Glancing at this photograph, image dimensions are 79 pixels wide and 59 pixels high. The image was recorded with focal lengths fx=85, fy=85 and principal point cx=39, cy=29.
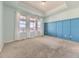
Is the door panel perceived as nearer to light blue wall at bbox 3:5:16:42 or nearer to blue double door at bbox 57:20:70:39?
blue double door at bbox 57:20:70:39

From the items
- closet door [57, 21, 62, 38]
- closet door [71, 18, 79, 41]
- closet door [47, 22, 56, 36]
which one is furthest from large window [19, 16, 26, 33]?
closet door [71, 18, 79, 41]

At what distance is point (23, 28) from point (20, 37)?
3.13ft

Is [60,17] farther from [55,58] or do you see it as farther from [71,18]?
[55,58]

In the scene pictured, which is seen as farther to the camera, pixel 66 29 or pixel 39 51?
pixel 66 29

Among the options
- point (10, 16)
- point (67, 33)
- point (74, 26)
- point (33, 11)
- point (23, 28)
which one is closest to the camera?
point (10, 16)

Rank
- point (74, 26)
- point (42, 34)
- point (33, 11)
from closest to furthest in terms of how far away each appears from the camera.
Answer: point (74, 26) < point (33, 11) < point (42, 34)

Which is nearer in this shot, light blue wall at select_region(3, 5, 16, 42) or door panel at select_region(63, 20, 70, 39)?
light blue wall at select_region(3, 5, 16, 42)

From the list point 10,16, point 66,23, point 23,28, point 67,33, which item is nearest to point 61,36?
point 67,33

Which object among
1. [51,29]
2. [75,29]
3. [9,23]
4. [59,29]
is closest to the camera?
[9,23]

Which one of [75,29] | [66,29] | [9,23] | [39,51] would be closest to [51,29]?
[66,29]

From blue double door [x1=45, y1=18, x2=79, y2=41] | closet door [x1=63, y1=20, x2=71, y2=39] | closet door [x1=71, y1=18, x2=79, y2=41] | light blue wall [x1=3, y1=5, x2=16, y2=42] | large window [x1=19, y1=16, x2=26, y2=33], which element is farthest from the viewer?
large window [x1=19, y1=16, x2=26, y2=33]

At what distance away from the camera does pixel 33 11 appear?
867 centimetres

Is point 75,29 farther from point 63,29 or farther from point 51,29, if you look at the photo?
point 51,29

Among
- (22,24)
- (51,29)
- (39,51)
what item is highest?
(22,24)
